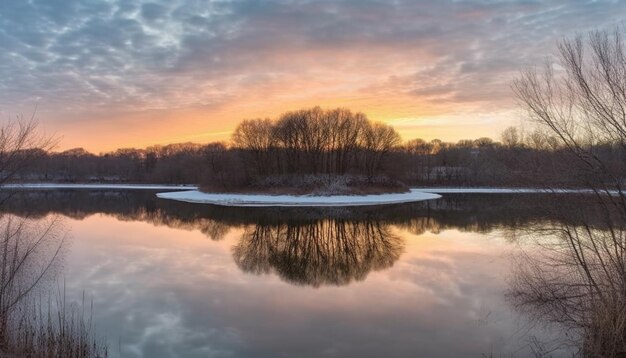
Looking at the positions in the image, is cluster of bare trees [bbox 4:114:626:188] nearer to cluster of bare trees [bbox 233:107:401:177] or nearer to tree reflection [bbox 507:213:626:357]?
cluster of bare trees [bbox 233:107:401:177]

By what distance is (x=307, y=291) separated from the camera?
1248 centimetres

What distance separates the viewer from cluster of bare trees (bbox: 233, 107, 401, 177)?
69812 mm

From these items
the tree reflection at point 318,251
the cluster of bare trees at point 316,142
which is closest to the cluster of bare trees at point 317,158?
the cluster of bare trees at point 316,142

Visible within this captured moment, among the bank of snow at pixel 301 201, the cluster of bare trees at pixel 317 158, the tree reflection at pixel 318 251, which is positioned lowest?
the tree reflection at pixel 318 251

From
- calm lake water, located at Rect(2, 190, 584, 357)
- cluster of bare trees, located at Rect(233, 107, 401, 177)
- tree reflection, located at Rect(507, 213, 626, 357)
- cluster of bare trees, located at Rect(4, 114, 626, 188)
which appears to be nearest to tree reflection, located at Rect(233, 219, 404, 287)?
calm lake water, located at Rect(2, 190, 584, 357)

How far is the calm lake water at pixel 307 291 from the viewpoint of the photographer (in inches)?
340

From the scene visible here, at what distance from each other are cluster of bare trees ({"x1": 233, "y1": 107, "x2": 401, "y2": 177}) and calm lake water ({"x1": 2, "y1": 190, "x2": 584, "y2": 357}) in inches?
1768

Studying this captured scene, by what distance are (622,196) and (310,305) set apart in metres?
6.90

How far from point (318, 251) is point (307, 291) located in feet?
21.8

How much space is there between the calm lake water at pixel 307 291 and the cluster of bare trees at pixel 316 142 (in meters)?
44.9

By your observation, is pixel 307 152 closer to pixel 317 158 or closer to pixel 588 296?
pixel 317 158

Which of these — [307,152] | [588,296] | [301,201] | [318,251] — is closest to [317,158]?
[307,152]

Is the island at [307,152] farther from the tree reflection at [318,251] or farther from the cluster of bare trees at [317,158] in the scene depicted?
the tree reflection at [318,251]

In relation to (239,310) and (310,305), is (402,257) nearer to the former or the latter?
(310,305)
